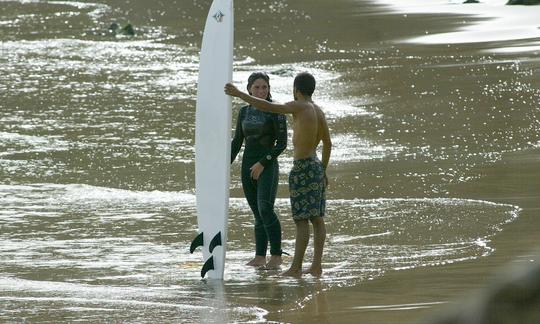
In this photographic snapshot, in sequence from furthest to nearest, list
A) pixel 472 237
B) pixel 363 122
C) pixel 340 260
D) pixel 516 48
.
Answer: pixel 516 48
pixel 363 122
pixel 472 237
pixel 340 260

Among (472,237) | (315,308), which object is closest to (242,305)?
(315,308)

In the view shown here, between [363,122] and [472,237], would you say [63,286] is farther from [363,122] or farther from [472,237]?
[363,122]

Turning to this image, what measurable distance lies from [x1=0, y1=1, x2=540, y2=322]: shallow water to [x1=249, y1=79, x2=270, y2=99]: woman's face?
115cm

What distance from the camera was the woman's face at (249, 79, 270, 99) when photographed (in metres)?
7.03

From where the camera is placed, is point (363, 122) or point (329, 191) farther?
point (363, 122)

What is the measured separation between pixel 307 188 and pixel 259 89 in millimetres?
755

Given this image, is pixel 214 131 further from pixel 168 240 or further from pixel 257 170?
pixel 168 240

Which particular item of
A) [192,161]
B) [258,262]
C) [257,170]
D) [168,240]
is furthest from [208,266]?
[192,161]

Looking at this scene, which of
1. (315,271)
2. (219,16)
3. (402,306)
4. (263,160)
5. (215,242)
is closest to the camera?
(402,306)

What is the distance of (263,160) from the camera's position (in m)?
7.10

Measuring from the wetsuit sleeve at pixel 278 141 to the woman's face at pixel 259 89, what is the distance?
182 mm

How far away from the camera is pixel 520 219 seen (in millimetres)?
8156

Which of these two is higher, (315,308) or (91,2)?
(91,2)

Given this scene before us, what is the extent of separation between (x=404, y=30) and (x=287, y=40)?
7.79 feet
